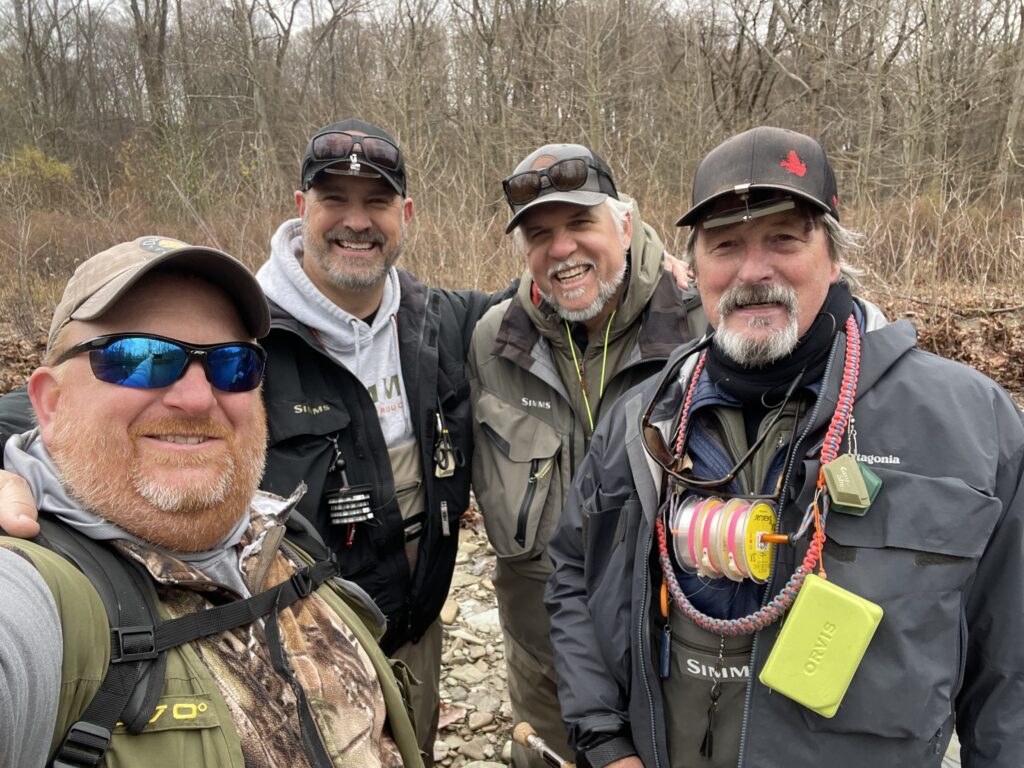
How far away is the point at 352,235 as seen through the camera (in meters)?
3.26

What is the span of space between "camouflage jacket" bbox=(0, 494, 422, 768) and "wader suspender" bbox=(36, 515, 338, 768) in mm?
22

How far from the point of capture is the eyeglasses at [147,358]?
1690 mm

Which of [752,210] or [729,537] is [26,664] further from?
[752,210]

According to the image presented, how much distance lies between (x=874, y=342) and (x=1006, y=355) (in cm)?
841

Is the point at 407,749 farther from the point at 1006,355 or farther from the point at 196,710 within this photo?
the point at 1006,355

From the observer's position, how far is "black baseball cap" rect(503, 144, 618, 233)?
10.3ft

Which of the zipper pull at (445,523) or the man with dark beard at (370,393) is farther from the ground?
the man with dark beard at (370,393)

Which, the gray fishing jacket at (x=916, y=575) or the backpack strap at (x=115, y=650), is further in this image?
the gray fishing jacket at (x=916, y=575)

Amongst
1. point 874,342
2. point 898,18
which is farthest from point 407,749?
point 898,18

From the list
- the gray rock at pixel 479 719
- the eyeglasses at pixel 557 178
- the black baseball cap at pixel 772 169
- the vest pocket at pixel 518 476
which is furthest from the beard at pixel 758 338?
the gray rock at pixel 479 719

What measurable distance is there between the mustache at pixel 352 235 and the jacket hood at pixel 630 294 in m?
0.74

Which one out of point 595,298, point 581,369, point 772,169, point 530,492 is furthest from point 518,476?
point 772,169

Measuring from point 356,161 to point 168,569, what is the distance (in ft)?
7.09

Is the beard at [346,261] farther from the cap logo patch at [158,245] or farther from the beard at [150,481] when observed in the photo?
the beard at [150,481]
